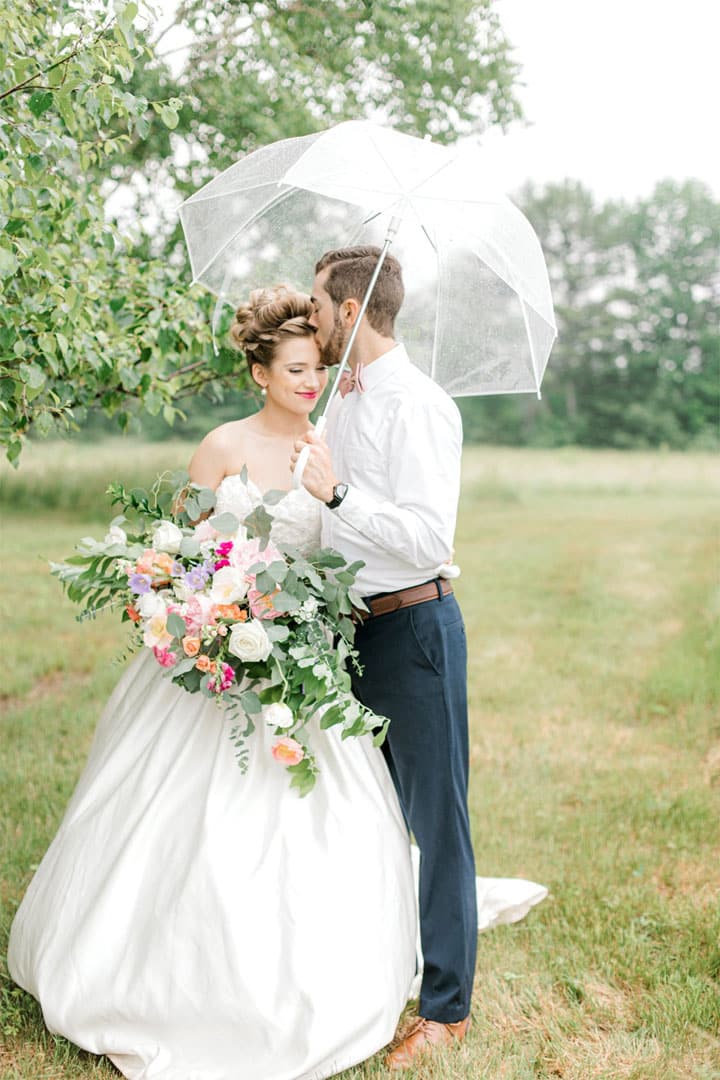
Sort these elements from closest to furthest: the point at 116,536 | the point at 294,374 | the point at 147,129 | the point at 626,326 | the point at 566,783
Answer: the point at 116,536 < the point at 147,129 < the point at 294,374 < the point at 566,783 < the point at 626,326

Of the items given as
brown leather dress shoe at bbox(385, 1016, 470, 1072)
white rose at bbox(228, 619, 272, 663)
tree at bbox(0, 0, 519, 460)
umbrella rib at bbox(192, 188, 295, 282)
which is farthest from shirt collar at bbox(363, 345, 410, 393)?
brown leather dress shoe at bbox(385, 1016, 470, 1072)

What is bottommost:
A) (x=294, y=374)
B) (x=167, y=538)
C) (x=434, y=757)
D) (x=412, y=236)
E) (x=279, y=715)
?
(x=434, y=757)

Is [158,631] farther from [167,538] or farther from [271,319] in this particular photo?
[271,319]

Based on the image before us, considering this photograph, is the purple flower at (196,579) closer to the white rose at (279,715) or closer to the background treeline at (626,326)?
the white rose at (279,715)

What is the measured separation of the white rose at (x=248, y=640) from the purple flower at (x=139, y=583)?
0.92ft

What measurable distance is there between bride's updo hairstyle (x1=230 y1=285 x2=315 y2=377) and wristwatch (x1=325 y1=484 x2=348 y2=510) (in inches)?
26.7

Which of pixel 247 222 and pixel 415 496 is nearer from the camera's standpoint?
pixel 415 496

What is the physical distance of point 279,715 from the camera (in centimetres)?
277

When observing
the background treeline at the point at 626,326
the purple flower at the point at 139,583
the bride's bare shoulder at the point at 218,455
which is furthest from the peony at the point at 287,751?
the background treeline at the point at 626,326

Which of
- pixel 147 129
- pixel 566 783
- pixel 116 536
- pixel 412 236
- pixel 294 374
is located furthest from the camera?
pixel 566 783

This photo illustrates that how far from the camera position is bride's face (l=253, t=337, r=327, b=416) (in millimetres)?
3189

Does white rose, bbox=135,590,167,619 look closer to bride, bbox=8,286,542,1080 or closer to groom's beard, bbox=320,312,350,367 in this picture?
bride, bbox=8,286,542,1080

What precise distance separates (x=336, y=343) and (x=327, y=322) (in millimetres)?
64

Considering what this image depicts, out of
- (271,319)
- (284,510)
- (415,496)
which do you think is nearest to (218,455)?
(284,510)
